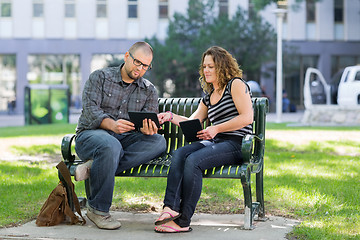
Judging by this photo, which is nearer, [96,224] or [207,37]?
[96,224]

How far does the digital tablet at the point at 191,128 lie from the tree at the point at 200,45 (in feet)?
86.9

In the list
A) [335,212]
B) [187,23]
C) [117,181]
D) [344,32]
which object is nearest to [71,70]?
[187,23]

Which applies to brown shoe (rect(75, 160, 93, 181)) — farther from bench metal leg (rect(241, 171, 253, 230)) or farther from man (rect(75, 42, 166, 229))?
bench metal leg (rect(241, 171, 253, 230))

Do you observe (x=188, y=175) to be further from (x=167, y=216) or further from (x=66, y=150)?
(x=66, y=150)

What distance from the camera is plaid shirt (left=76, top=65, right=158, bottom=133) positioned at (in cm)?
482

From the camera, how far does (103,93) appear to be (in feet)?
16.2

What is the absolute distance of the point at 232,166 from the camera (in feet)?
14.8

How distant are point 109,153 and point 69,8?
32.8m

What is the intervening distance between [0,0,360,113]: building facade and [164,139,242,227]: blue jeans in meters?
31.2

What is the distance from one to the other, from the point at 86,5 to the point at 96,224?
32.9 meters

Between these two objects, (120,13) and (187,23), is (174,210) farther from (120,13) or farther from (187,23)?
(120,13)

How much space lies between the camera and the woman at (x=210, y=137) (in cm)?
434

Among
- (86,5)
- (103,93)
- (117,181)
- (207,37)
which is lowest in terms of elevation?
(117,181)

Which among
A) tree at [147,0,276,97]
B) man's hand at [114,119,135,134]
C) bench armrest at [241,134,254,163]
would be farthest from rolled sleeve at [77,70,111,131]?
tree at [147,0,276,97]
